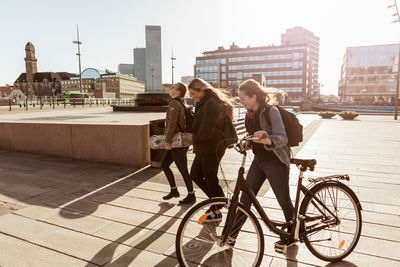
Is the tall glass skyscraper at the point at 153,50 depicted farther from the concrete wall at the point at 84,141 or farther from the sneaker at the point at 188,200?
the sneaker at the point at 188,200

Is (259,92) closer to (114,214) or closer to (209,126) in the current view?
(209,126)

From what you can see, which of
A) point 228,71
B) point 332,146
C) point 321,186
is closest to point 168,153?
point 321,186

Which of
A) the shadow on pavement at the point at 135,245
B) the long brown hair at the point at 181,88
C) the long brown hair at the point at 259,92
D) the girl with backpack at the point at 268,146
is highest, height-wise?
the long brown hair at the point at 181,88

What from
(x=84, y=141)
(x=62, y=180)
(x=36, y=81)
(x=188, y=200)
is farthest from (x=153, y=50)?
(x=188, y=200)

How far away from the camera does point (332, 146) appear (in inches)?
376

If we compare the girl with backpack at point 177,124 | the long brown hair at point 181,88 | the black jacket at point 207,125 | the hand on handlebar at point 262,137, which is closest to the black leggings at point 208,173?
the black jacket at point 207,125

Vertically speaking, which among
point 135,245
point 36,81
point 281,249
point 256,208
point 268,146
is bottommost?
point 135,245

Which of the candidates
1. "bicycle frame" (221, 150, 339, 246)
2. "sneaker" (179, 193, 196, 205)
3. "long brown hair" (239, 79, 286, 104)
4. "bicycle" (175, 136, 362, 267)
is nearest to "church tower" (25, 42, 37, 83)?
"sneaker" (179, 193, 196, 205)

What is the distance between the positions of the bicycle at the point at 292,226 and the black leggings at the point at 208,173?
79cm

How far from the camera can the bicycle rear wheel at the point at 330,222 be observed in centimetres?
274

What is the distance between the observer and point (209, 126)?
11.7 feet

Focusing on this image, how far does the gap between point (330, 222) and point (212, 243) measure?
4.09 feet

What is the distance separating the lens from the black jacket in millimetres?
3568

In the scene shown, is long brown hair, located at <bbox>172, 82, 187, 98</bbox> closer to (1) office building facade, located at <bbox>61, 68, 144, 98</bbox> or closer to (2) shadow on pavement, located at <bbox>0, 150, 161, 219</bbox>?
(2) shadow on pavement, located at <bbox>0, 150, 161, 219</bbox>
